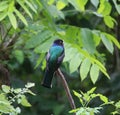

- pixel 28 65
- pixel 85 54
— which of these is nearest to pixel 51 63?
pixel 85 54

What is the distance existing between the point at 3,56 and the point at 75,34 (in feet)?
1.49

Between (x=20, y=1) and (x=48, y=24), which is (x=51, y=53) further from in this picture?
(x=48, y=24)

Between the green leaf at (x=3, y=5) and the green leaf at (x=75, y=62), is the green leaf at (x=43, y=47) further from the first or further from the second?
the green leaf at (x=3, y=5)

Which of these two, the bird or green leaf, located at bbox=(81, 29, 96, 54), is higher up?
green leaf, located at bbox=(81, 29, 96, 54)

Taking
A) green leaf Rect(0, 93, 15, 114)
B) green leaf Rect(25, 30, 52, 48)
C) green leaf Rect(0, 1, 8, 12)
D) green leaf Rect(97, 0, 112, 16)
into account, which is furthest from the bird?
green leaf Rect(97, 0, 112, 16)

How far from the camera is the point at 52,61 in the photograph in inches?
67.1

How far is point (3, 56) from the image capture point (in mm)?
2807

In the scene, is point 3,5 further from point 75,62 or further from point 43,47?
point 75,62

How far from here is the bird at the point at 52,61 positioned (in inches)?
65.5

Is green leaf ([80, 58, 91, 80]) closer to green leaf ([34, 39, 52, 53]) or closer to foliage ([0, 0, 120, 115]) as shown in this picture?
foliage ([0, 0, 120, 115])

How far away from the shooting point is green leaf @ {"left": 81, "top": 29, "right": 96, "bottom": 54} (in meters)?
2.52

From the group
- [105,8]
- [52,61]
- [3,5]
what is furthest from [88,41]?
[52,61]

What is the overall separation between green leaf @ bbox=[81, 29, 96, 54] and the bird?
75cm

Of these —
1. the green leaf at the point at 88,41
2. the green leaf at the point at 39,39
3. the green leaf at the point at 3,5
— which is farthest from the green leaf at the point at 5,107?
the green leaf at the point at 88,41
